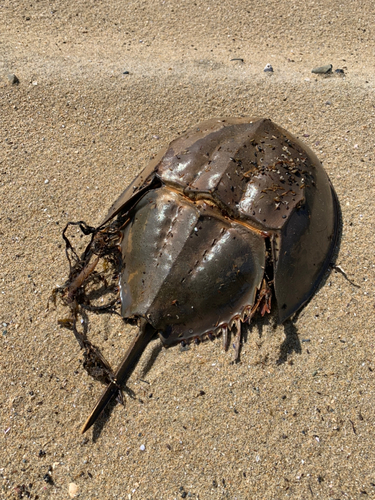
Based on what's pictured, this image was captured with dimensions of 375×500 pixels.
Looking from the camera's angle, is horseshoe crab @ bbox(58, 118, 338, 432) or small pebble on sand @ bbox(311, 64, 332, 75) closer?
horseshoe crab @ bbox(58, 118, 338, 432)

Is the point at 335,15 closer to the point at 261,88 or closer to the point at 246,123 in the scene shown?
the point at 261,88

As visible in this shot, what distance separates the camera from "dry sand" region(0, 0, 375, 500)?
2.04 meters

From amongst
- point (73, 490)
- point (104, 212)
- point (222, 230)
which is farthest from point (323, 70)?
point (73, 490)

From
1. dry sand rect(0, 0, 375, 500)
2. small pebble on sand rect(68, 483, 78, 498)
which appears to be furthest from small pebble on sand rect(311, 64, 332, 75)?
small pebble on sand rect(68, 483, 78, 498)

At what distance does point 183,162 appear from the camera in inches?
88.6

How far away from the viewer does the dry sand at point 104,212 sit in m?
2.04

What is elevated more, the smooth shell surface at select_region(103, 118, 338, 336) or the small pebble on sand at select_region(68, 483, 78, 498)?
the smooth shell surface at select_region(103, 118, 338, 336)

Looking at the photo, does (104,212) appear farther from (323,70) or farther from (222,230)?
(323,70)

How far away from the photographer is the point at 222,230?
6.93ft

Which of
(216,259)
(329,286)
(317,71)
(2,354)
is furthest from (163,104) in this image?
(2,354)

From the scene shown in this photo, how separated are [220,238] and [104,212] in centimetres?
108

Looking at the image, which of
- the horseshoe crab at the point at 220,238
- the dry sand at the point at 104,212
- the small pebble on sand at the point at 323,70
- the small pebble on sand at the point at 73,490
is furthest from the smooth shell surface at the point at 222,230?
the small pebble on sand at the point at 323,70

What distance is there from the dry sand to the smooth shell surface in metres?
0.26

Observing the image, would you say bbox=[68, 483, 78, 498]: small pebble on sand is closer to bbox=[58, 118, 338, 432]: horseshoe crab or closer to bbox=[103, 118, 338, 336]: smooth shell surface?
bbox=[58, 118, 338, 432]: horseshoe crab
